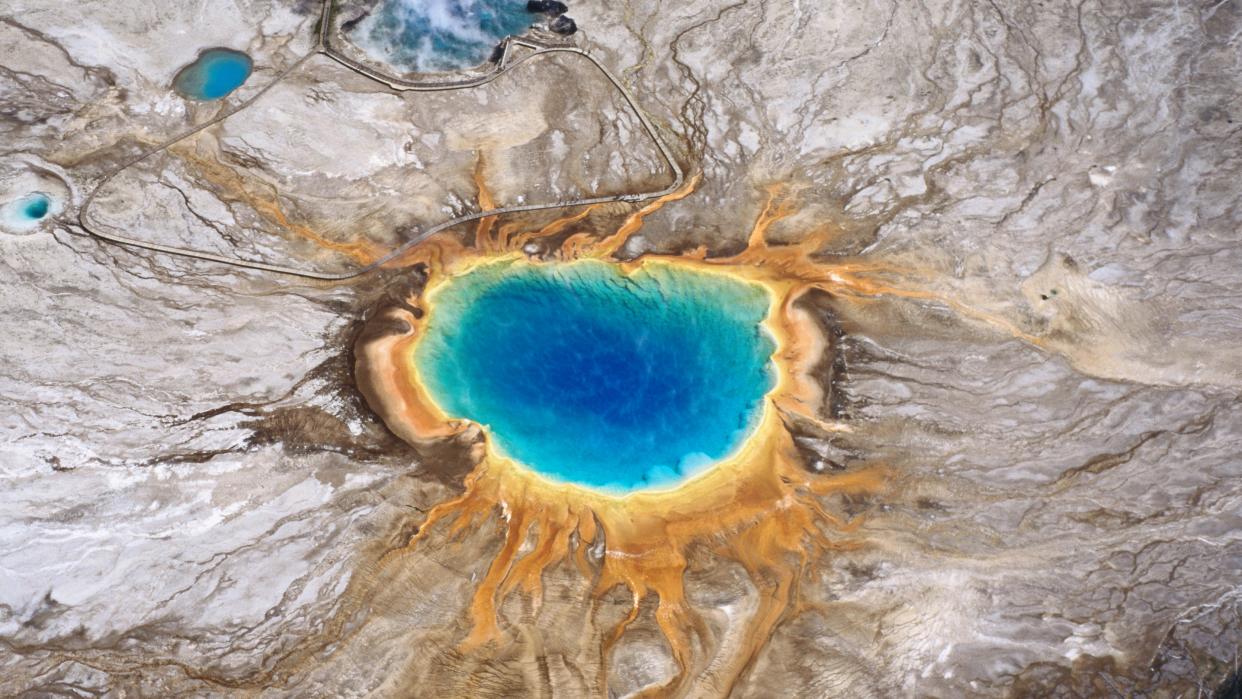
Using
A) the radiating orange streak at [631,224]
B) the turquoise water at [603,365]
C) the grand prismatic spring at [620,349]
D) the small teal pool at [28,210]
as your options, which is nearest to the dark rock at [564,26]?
the grand prismatic spring at [620,349]

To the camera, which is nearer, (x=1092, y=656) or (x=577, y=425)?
(x=1092, y=656)

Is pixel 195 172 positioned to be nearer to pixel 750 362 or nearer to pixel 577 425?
pixel 577 425

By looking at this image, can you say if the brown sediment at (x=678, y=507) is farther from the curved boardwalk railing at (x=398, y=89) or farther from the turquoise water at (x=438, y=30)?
the turquoise water at (x=438, y=30)

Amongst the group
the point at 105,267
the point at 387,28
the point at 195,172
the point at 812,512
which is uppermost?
the point at 387,28

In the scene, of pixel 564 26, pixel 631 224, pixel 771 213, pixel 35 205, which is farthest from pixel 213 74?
pixel 771 213

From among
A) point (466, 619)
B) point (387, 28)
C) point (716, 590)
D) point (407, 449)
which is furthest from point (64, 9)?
point (716, 590)
